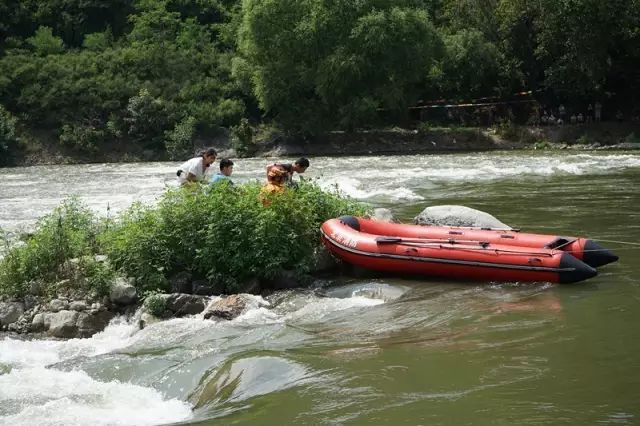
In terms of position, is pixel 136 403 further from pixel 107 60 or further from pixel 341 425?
pixel 107 60

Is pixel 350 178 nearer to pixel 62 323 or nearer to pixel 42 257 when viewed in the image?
pixel 42 257

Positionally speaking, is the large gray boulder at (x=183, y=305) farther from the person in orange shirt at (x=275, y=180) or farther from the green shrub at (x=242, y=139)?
the green shrub at (x=242, y=139)

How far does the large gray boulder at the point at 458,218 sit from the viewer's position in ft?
36.8

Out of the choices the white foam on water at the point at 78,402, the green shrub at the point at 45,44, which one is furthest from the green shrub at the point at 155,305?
the green shrub at the point at 45,44

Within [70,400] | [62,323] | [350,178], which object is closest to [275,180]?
[62,323]

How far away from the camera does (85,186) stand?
2289 cm

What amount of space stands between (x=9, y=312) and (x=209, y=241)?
2372 mm

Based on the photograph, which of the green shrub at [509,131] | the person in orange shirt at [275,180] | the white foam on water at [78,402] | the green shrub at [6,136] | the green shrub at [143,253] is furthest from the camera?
the green shrub at [6,136]

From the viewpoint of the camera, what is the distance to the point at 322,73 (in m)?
37.0

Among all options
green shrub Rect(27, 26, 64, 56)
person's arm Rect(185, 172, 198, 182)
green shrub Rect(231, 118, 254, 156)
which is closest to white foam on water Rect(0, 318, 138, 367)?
person's arm Rect(185, 172, 198, 182)

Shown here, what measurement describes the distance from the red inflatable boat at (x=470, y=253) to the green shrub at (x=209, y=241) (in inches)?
26.5

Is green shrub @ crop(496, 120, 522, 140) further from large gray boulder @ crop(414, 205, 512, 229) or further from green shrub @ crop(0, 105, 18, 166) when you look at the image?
large gray boulder @ crop(414, 205, 512, 229)

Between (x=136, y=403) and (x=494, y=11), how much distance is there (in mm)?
37425

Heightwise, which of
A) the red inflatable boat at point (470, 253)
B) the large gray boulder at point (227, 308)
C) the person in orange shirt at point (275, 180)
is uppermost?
the person in orange shirt at point (275, 180)
